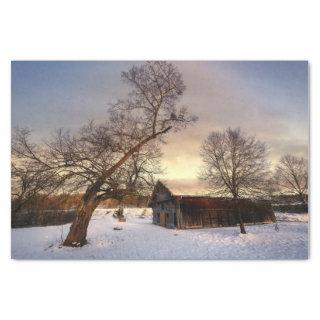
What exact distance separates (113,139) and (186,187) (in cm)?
92

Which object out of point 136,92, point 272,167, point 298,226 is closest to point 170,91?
point 136,92

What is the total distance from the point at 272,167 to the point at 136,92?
5.31 ft

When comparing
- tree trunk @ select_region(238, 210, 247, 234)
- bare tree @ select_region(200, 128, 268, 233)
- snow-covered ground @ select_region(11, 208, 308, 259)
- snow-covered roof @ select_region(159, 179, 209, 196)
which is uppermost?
bare tree @ select_region(200, 128, 268, 233)

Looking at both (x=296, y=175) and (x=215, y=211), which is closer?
(x=296, y=175)

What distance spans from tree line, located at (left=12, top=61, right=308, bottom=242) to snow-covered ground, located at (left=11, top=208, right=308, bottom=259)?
12 centimetres

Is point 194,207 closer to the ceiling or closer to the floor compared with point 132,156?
closer to the floor

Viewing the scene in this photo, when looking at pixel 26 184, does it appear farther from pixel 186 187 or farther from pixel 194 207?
pixel 194 207

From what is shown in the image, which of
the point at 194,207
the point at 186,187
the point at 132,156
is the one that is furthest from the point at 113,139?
the point at 194,207

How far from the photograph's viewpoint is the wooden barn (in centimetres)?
361

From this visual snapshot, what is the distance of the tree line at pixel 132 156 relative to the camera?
358 centimetres

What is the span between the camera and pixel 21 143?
141 inches

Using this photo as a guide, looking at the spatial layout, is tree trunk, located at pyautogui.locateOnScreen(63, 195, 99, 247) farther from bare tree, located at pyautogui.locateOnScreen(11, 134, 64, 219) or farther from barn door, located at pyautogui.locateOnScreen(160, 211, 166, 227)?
barn door, located at pyautogui.locateOnScreen(160, 211, 166, 227)

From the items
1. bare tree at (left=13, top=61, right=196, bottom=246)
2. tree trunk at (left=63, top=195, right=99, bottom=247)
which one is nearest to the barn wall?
bare tree at (left=13, top=61, right=196, bottom=246)

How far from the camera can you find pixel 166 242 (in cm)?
356
